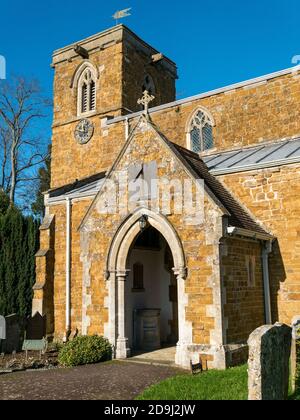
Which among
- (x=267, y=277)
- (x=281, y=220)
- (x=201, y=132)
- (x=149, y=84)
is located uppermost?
(x=149, y=84)

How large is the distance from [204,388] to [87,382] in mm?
2699

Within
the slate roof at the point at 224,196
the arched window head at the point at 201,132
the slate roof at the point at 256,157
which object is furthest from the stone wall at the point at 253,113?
the slate roof at the point at 224,196

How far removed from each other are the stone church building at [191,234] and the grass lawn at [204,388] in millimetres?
1216

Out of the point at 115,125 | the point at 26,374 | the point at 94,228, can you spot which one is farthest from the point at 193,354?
the point at 115,125

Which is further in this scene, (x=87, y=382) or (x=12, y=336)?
(x=12, y=336)

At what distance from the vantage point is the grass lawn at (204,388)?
26.0ft

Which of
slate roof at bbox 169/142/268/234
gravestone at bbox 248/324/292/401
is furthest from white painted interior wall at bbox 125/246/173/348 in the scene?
gravestone at bbox 248/324/292/401

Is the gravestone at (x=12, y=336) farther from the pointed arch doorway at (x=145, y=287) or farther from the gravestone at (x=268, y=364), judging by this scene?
the gravestone at (x=268, y=364)

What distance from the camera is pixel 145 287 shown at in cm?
1543

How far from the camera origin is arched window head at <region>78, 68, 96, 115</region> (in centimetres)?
2514

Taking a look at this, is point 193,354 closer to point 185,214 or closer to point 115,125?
point 185,214

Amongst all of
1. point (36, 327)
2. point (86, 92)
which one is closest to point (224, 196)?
point (36, 327)

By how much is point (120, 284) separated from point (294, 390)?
21.0ft

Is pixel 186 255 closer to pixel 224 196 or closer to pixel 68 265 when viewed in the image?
pixel 224 196
